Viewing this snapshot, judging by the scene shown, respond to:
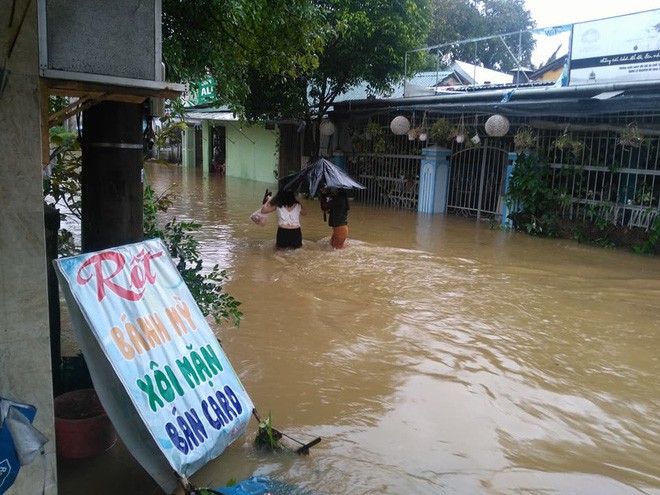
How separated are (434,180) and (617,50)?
5.89 meters

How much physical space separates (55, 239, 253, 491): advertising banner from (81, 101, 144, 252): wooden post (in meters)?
0.30

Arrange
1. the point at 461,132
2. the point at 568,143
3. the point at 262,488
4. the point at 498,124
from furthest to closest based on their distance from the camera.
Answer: the point at 461,132 < the point at 498,124 < the point at 568,143 < the point at 262,488

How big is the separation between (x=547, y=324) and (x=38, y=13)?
6.02 metres

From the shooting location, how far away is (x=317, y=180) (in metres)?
9.22

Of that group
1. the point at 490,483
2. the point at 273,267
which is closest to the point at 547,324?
the point at 490,483

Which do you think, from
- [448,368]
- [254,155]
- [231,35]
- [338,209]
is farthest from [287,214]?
[254,155]

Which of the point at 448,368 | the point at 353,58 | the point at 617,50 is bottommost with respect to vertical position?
the point at 448,368

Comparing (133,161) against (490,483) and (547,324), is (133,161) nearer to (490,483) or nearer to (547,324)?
(490,483)

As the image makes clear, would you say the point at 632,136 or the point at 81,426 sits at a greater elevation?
the point at 632,136

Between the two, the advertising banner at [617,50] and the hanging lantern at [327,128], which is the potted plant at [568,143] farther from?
the hanging lantern at [327,128]

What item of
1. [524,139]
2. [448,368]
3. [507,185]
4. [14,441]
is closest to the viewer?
[14,441]

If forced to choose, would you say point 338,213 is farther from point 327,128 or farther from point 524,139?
point 327,128

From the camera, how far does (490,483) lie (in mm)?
3596

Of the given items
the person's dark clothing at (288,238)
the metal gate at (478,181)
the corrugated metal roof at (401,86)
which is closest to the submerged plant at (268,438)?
the person's dark clothing at (288,238)
